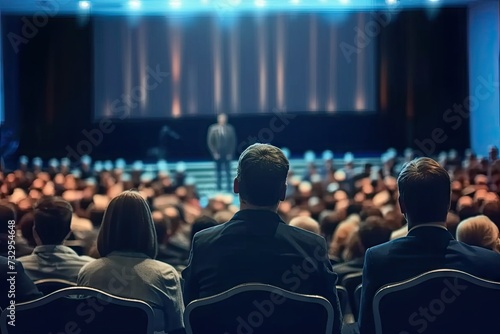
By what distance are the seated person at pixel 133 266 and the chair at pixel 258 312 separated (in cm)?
63

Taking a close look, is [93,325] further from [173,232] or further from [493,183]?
[493,183]

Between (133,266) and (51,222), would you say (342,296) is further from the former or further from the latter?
(51,222)

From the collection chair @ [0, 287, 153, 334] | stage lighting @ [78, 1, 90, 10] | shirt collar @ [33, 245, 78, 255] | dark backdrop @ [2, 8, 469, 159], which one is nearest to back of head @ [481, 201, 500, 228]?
shirt collar @ [33, 245, 78, 255]

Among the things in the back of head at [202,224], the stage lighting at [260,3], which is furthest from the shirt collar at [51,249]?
the stage lighting at [260,3]

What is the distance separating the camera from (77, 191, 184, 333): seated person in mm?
2955

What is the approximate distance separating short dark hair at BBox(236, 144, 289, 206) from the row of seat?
0.49 meters

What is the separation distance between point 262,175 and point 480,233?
1323 millimetres

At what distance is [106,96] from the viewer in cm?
1745

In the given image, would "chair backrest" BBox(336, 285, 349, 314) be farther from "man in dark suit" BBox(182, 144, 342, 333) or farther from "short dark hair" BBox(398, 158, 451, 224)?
"short dark hair" BBox(398, 158, 451, 224)

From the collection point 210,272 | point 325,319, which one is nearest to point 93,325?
point 210,272

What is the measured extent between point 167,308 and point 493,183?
497 centimetres

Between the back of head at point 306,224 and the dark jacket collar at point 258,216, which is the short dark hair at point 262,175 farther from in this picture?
the back of head at point 306,224

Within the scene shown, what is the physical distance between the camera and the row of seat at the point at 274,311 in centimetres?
232

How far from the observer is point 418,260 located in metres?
2.60
